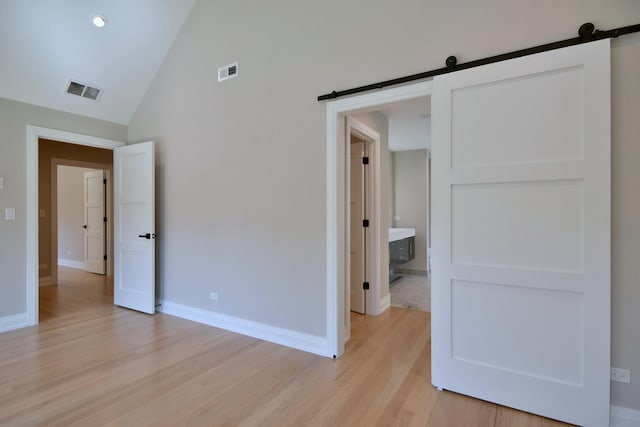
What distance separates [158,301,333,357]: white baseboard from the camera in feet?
9.37

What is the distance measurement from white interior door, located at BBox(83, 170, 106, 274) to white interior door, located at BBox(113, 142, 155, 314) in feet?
8.75

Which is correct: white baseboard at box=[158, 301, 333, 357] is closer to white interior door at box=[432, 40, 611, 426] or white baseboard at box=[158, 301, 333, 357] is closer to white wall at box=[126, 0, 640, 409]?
white wall at box=[126, 0, 640, 409]

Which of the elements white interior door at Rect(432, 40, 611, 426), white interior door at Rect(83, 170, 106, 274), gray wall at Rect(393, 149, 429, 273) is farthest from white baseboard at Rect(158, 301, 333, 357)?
gray wall at Rect(393, 149, 429, 273)

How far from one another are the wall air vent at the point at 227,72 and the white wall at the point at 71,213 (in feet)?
16.7

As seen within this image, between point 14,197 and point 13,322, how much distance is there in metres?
1.33

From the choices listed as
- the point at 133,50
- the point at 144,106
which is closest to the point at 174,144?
the point at 144,106

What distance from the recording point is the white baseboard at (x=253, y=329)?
2857 mm

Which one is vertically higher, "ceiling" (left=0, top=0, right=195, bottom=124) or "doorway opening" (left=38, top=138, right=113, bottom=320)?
"ceiling" (left=0, top=0, right=195, bottom=124)

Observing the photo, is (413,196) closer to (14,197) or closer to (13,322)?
(14,197)

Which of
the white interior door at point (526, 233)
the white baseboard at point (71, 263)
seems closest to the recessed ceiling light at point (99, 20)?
the white interior door at point (526, 233)

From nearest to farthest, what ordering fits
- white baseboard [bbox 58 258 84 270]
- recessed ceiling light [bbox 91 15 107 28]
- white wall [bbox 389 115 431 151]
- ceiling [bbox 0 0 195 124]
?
ceiling [bbox 0 0 195 124]
recessed ceiling light [bbox 91 15 107 28]
white wall [bbox 389 115 431 151]
white baseboard [bbox 58 258 84 270]

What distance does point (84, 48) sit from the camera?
3512 mm

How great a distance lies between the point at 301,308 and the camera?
2945mm

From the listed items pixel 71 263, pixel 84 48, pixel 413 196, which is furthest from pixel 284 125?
pixel 71 263
